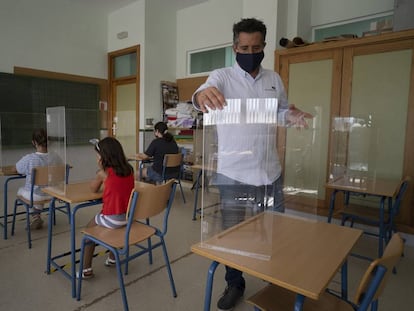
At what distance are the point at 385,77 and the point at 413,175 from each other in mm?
1059

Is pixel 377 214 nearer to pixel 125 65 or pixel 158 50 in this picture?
pixel 158 50

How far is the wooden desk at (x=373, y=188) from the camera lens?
238 cm

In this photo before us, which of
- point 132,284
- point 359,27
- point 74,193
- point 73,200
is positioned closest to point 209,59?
point 359,27

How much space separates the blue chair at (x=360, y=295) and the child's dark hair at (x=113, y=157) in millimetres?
1141

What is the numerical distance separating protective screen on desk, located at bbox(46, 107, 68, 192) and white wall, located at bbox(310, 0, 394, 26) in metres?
3.58

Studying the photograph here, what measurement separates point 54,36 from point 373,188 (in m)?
5.43

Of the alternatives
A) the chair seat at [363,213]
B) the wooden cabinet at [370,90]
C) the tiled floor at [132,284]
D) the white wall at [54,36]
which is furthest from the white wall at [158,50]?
the chair seat at [363,213]

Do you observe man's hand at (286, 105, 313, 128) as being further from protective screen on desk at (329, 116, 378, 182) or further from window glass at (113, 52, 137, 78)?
window glass at (113, 52, 137, 78)

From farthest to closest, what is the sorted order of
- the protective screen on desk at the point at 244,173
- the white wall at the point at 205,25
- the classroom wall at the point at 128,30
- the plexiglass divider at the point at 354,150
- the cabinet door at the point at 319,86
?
the white wall at the point at 205,25 → the classroom wall at the point at 128,30 → the cabinet door at the point at 319,86 → the plexiglass divider at the point at 354,150 → the protective screen on desk at the point at 244,173

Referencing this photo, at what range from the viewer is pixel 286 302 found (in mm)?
1252

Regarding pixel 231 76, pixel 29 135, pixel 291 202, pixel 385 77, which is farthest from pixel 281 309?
pixel 29 135

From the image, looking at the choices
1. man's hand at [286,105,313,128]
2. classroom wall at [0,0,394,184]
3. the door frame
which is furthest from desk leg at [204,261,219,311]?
the door frame

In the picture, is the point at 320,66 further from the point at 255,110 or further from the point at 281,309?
the point at 281,309

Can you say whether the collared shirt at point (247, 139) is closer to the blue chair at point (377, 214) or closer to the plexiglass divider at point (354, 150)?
the blue chair at point (377, 214)
